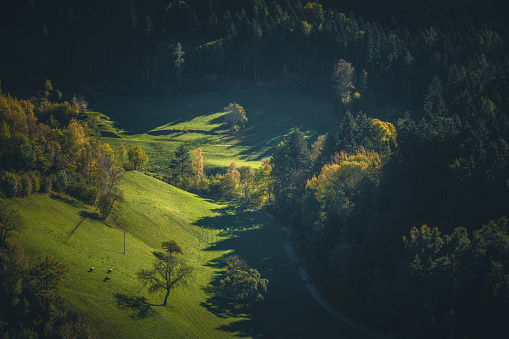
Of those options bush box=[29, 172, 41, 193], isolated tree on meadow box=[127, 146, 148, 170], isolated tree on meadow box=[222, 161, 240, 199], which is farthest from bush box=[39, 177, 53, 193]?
isolated tree on meadow box=[222, 161, 240, 199]

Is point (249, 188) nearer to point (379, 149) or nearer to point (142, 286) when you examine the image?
point (379, 149)

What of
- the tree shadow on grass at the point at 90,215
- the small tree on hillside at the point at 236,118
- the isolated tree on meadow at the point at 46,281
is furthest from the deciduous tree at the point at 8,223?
the small tree on hillside at the point at 236,118

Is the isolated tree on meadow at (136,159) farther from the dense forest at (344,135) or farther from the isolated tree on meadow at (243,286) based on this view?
the isolated tree on meadow at (243,286)

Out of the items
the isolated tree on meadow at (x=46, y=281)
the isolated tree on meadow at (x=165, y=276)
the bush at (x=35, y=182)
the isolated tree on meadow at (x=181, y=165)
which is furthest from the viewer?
the isolated tree on meadow at (x=181, y=165)

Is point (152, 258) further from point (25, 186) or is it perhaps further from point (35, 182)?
point (25, 186)

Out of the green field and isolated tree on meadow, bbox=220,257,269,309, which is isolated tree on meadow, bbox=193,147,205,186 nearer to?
the green field

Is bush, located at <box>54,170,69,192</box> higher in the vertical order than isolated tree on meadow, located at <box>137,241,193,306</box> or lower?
higher

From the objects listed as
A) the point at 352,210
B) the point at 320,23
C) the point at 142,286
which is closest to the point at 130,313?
the point at 142,286
